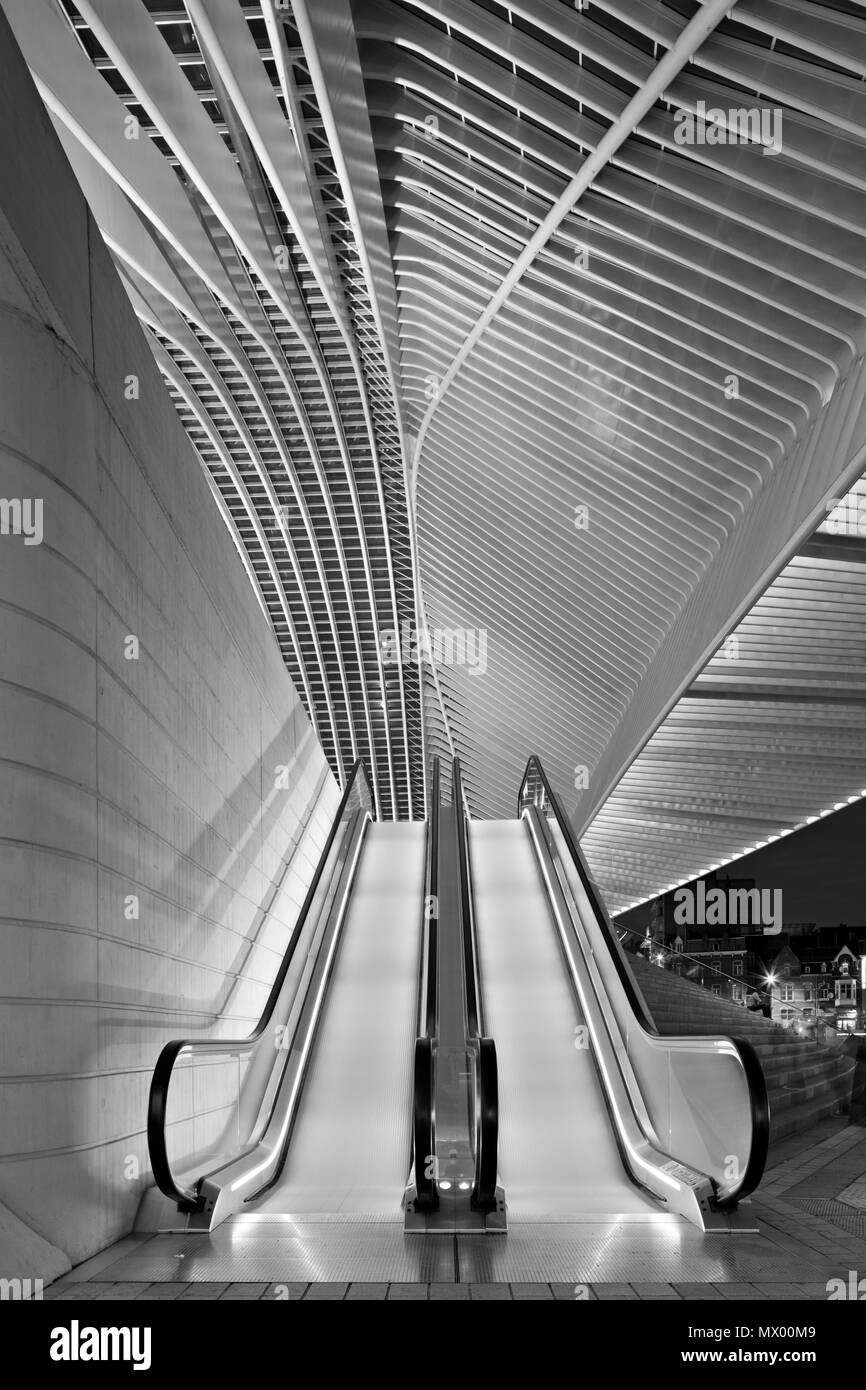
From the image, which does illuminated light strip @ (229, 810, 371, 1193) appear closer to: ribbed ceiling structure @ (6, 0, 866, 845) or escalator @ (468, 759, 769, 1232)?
escalator @ (468, 759, 769, 1232)

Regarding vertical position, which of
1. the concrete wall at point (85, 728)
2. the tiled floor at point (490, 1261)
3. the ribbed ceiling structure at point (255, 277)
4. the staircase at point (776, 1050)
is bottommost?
the staircase at point (776, 1050)

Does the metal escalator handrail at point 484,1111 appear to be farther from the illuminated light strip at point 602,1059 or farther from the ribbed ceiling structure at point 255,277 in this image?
the ribbed ceiling structure at point 255,277

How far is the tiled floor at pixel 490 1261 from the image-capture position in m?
4.74

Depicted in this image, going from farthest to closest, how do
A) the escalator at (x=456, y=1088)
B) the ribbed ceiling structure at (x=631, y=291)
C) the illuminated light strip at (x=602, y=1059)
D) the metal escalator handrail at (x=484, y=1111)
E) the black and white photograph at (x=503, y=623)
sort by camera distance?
1. the ribbed ceiling structure at (x=631, y=291)
2. the illuminated light strip at (x=602, y=1059)
3. the escalator at (x=456, y=1088)
4. the metal escalator handrail at (x=484, y=1111)
5. the black and white photograph at (x=503, y=623)

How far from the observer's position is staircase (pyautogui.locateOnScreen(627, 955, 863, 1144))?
438 inches

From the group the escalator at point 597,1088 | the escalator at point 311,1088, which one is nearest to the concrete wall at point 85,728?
the escalator at point 311,1088

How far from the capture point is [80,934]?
5.54 meters

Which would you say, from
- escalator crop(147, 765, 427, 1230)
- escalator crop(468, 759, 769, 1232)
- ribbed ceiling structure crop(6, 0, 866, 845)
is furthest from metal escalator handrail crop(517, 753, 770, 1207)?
ribbed ceiling structure crop(6, 0, 866, 845)

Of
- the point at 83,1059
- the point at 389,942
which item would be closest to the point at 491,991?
the point at 389,942

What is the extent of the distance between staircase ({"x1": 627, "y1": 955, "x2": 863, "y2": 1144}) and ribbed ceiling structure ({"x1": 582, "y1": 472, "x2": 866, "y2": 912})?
3.40m

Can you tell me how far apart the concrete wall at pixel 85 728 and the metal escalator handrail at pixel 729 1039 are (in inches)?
113

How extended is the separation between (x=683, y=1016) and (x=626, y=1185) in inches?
294

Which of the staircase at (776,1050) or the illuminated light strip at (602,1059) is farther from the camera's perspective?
the staircase at (776,1050)

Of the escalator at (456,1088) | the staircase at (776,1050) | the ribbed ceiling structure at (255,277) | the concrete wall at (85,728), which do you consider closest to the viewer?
the concrete wall at (85,728)
